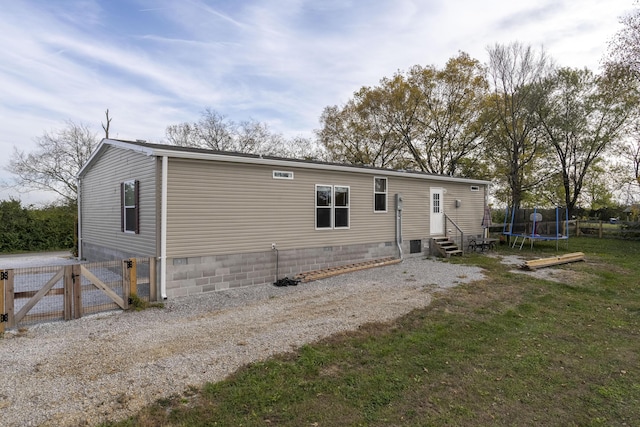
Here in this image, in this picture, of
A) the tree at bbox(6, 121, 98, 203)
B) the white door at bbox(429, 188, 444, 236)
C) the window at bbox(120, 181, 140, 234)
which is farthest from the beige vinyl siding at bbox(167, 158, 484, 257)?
the tree at bbox(6, 121, 98, 203)

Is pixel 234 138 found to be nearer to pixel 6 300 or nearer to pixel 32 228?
pixel 32 228

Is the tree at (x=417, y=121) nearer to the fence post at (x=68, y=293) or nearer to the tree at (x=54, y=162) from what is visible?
the tree at (x=54, y=162)

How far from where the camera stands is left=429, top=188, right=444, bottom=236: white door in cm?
1253

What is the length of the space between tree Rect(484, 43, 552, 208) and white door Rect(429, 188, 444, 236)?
7.73m

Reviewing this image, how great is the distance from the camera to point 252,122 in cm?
2534

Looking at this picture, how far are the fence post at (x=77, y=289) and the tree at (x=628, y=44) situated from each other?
2132 cm

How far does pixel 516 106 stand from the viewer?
17797mm

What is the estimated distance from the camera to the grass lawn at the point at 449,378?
279cm

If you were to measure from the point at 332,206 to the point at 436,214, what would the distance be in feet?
16.9

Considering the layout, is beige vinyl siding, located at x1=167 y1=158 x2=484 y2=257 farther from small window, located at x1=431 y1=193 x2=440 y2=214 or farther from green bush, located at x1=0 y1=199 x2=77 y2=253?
green bush, located at x1=0 y1=199 x2=77 y2=253

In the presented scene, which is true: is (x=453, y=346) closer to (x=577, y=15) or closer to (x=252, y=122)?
(x=577, y=15)

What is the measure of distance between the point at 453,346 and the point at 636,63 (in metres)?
18.3

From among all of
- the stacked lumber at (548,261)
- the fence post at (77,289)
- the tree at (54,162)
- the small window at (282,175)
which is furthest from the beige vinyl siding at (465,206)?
the tree at (54,162)

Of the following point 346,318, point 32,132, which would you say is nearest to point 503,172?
point 346,318
